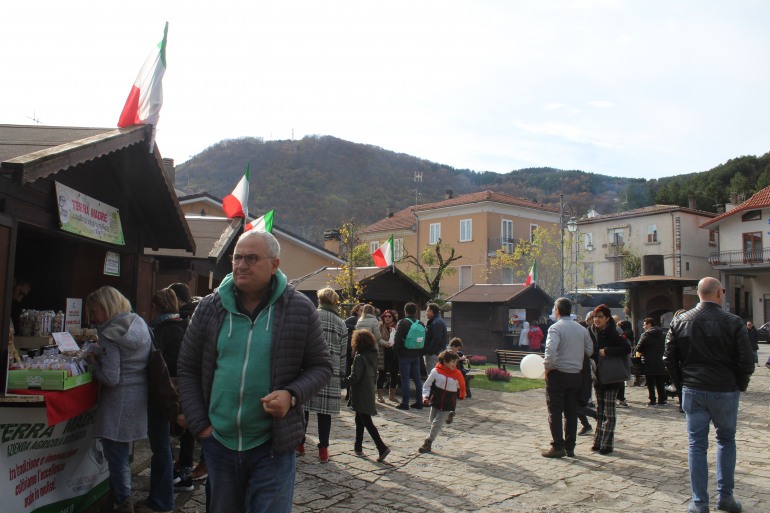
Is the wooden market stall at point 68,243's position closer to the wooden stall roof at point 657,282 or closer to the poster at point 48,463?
the poster at point 48,463

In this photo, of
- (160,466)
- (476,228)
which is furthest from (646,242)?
(160,466)

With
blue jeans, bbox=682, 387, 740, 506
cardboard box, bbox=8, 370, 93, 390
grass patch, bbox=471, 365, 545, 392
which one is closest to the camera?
cardboard box, bbox=8, 370, 93, 390

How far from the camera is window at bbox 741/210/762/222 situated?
153 feet

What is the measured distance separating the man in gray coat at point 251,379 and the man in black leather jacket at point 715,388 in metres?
4.02

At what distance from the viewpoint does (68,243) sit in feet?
26.7

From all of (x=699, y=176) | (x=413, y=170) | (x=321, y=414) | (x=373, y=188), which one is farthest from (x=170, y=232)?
(x=413, y=170)

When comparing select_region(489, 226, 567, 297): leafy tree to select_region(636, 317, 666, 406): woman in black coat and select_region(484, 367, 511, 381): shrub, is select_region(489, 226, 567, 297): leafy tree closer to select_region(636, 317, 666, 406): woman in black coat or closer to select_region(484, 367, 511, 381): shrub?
select_region(484, 367, 511, 381): shrub

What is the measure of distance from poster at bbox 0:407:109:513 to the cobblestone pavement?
22.1 inches

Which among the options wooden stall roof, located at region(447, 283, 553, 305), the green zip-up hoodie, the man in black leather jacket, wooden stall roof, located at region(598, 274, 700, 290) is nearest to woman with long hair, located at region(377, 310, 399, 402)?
the man in black leather jacket

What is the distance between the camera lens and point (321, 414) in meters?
7.51

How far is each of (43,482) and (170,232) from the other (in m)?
4.69

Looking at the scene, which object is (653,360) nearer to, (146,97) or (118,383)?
(146,97)

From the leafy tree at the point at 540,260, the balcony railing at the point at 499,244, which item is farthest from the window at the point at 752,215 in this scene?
the balcony railing at the point at 499,244

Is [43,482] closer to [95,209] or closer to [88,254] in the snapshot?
[95,209]
